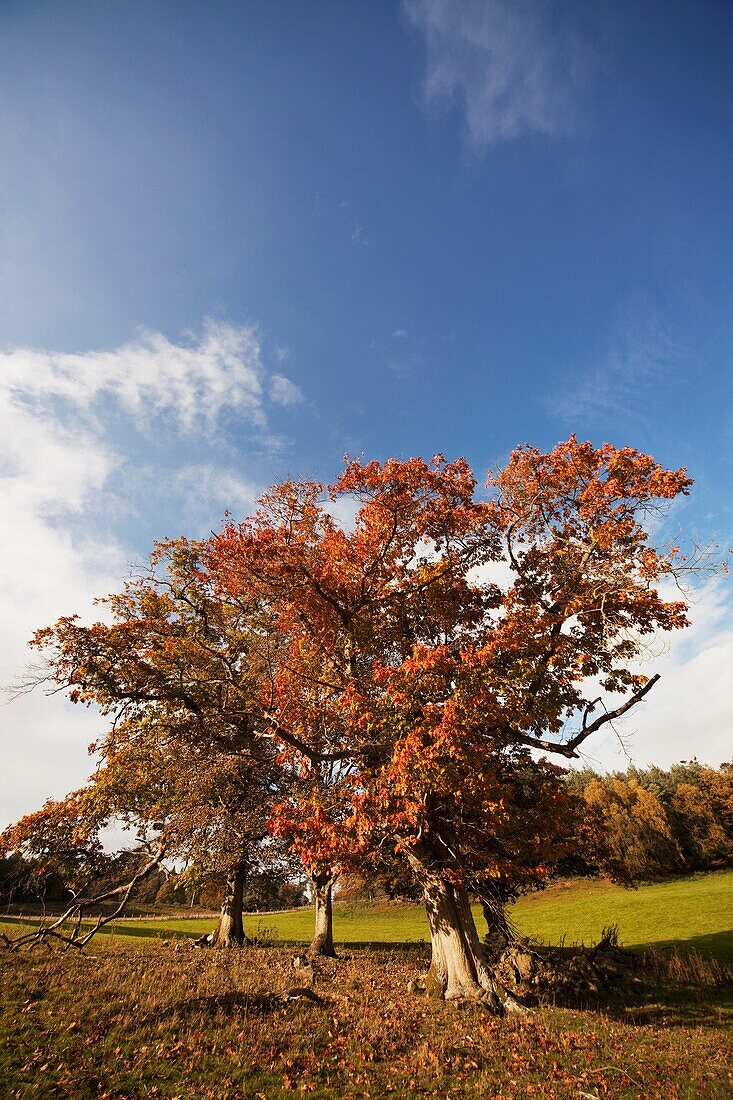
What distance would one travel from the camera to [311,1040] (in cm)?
970

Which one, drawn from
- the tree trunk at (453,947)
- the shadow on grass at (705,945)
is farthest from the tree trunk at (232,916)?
the shadow on grass at (705,945)

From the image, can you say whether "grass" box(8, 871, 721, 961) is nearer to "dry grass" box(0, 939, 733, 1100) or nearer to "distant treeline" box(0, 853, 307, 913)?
"distant treeline" box(0, 853, 307, 913)

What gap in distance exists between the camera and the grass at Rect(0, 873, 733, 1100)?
7723mm

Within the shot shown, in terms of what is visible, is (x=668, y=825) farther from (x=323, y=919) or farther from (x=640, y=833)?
(x=323, y=919)

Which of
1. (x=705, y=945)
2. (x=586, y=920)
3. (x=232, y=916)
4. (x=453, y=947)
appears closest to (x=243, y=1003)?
(x=453, y=947)

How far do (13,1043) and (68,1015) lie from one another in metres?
1.84

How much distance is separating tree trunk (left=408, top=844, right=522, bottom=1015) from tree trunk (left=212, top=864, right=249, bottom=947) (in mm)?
12908

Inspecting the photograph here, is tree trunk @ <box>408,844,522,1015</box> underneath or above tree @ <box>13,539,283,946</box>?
underneath

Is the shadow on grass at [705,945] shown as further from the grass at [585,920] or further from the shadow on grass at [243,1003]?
the shadow on grass at [243,1003]

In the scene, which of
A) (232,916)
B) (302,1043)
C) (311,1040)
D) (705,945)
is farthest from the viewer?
(232,916)

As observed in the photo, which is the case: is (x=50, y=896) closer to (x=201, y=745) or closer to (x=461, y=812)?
(x=201, y=745)

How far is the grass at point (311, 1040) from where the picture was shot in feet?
25.3

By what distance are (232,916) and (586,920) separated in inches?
1002

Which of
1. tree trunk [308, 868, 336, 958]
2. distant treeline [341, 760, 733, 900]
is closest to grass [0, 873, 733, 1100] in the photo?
tree trunk [308, 868, 336, 958]
